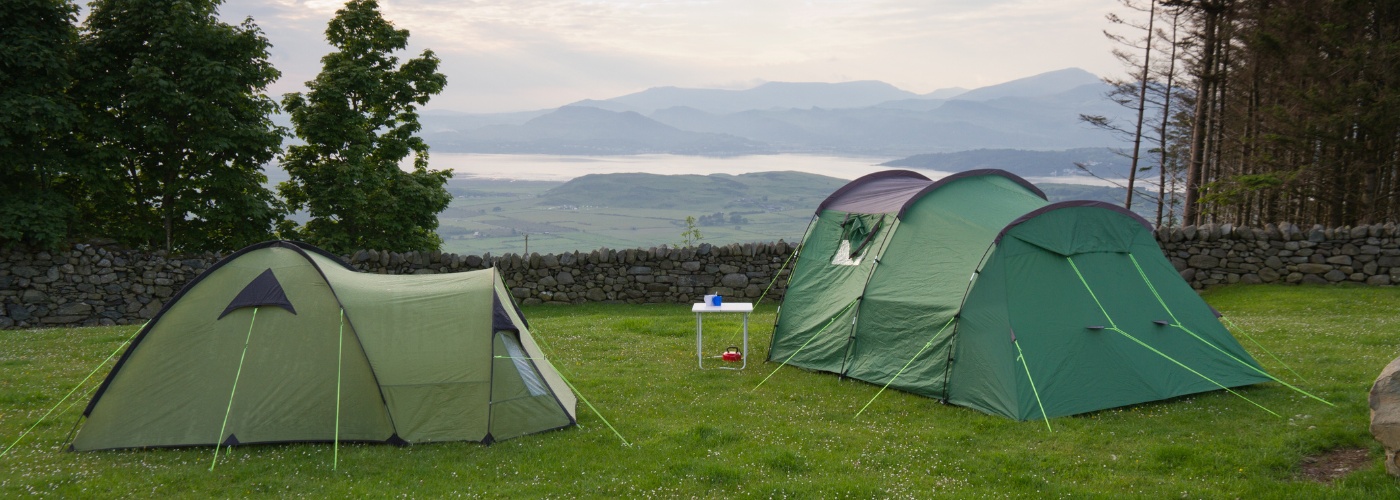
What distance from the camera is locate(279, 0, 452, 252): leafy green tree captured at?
1941 cm

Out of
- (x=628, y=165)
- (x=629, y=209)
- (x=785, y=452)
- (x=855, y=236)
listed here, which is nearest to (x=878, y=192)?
(x=855, y=236)

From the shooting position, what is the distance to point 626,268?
18.3m

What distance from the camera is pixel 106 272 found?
57.3ft

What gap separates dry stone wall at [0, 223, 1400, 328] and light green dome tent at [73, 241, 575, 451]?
9.28 meters

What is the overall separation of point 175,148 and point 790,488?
56.6ft

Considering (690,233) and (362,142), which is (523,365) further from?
(690,233)

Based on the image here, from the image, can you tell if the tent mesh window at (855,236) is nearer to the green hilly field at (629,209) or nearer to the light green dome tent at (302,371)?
the light green dome tent at (302,371)

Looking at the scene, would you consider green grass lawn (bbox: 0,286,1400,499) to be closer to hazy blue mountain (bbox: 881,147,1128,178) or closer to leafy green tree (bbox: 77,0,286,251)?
leafy green tree (bbox: 77,0,286,251)

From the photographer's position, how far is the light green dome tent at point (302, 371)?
7828 millimetres

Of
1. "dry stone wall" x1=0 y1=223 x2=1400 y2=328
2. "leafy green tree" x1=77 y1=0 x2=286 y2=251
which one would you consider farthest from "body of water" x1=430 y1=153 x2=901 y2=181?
"leafy green tree" x1=77 y1=0 x2=286 y2=251

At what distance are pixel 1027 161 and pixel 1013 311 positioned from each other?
346 feet

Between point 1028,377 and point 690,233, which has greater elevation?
point 690,233

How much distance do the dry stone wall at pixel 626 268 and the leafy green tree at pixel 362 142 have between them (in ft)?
6.68

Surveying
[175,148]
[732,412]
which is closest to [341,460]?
[732,412]
